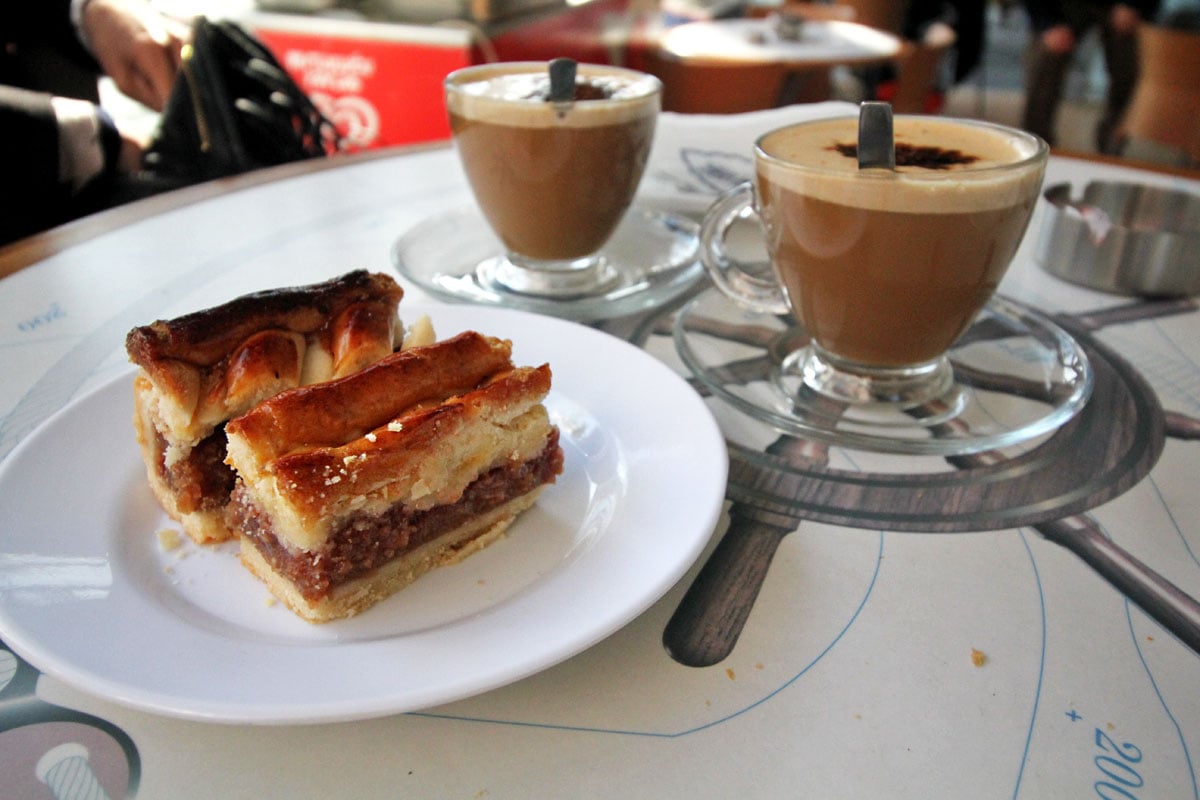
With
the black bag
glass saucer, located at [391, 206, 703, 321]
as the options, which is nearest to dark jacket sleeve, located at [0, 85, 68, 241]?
the black bag

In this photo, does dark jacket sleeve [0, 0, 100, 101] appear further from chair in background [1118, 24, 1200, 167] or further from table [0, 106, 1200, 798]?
chair in background [1118, 24, 1200, 167]

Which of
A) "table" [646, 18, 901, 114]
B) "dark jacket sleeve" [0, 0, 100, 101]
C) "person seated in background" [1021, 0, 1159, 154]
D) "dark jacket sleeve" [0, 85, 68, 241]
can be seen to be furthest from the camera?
"person seated in background" [1021, 0, 1159, 154]

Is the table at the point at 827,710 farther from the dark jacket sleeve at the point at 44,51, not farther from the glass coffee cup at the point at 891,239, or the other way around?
the dark jacket sleeve at the point at 44,51

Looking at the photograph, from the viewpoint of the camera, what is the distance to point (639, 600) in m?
0.68

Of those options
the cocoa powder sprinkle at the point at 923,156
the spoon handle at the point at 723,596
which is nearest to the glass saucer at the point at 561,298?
the cocoa powder sprinkle at the point at 923,156

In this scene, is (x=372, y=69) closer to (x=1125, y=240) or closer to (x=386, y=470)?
(x=1125, y=240)

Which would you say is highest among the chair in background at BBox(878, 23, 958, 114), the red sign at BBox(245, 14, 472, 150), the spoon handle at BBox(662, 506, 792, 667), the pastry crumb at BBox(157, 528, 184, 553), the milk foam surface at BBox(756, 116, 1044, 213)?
the milk foam surface at BBox(756, 116, 1044, 213)

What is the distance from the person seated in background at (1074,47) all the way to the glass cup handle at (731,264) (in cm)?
471

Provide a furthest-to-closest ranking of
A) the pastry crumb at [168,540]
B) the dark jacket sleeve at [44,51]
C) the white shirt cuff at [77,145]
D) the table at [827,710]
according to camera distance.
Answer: the dark jacket sleeve at [44,51]
the white shirt cuff at [77,145]
the pastry crumb at [168,540]
the table at [827,710]

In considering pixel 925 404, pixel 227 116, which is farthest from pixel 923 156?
pixel 227 116

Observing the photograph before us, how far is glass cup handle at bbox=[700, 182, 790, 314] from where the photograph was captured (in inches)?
48.6

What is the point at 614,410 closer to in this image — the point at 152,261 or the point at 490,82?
the point at 490,82

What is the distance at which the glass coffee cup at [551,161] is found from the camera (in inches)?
51.5

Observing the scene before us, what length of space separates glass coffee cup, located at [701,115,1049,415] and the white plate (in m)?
0.25
